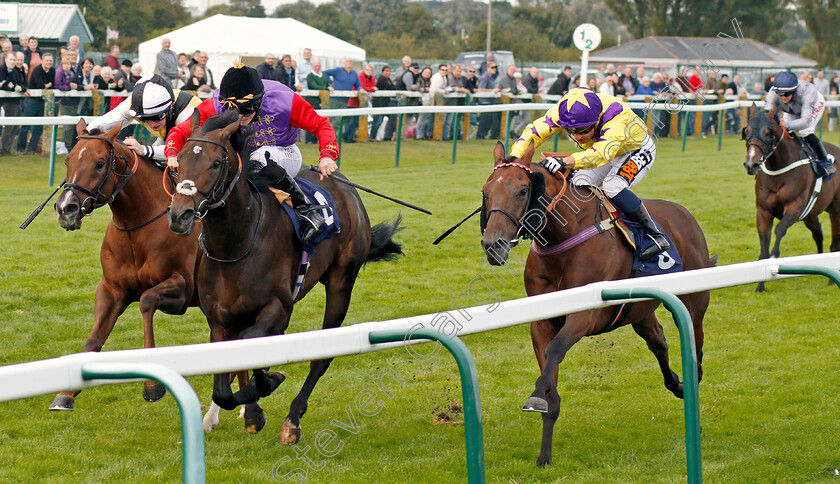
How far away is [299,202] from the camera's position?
15.6 ft

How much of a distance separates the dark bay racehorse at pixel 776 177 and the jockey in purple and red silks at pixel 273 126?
483 centimetres

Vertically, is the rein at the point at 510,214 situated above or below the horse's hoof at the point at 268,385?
above

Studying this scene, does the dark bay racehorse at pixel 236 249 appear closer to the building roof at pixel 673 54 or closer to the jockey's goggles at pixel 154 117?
the jockey's goggles at pixel 154 117

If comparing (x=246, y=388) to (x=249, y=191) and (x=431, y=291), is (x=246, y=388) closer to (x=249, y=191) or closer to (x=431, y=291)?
(x=249, y=191)

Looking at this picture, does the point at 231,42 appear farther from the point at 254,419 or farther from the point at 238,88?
the point at 254,419

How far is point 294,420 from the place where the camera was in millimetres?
4730

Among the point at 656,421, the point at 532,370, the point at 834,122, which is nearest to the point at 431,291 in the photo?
the point at 532,370

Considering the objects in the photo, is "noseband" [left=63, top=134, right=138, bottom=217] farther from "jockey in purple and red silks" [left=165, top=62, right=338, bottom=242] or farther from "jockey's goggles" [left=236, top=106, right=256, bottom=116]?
"jockey's goggles" [left=236, top=106, right=256, bottom=116]

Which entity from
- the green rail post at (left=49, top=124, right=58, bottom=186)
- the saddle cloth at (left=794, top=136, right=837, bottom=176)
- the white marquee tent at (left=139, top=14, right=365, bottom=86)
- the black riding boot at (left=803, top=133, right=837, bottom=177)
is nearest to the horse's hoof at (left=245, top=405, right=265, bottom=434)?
the saddle cloth at (left=794, top=136, right=837, bottom=176)

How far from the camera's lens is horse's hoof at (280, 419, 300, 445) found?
468 centimetres

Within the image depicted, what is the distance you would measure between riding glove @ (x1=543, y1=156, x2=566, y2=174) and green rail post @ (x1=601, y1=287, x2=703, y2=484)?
1755 millimetres

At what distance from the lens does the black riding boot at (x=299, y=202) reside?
464cm

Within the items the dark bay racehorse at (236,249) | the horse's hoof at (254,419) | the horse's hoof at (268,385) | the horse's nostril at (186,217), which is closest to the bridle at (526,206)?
the dark bay racehorse at (236,249)

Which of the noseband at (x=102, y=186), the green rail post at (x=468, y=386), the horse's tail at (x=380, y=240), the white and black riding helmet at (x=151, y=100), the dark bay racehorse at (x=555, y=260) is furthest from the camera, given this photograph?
the horse's tail at (x=380, y=240)
